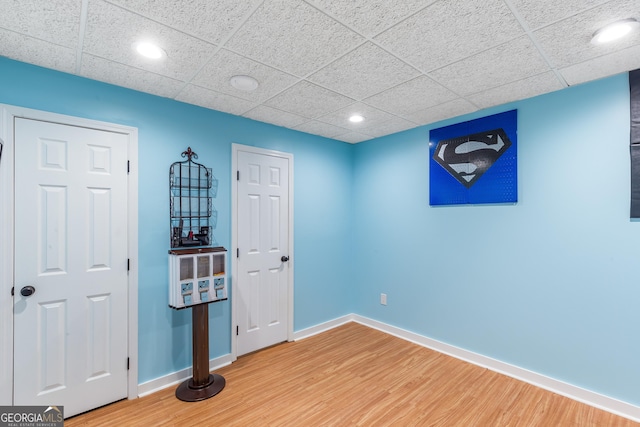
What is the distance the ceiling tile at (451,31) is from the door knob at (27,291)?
2.82 metres

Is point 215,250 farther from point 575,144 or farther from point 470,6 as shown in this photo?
point 575,144

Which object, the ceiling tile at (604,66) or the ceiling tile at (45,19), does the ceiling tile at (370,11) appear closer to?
the ceiling tile at (45,19)

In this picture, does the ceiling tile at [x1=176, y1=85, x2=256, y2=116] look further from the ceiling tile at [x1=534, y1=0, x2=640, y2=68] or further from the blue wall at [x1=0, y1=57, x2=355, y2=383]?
the ceiling tile at [x1=534, y1=0, x2=640, y2=68]

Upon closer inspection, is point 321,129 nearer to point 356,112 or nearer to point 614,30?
point 356,112

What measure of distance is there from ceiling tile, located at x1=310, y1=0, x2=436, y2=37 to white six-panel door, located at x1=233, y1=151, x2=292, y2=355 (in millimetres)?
1838

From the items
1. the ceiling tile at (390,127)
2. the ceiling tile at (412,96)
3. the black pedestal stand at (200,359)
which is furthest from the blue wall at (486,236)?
the ceiling tile at (412,96)

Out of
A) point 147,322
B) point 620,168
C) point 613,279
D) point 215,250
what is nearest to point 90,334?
point 147,322

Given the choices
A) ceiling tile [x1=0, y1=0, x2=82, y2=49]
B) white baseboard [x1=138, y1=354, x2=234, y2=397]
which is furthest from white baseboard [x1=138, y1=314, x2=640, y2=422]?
ceiling tile [x1=0, y1=0, x2=82, y2=49]

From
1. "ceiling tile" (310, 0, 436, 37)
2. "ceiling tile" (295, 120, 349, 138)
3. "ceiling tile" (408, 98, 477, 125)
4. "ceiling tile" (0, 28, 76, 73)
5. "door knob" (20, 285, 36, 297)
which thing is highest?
"ceiling tile" (310, 0, 436, 37)

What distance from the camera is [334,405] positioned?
232cm

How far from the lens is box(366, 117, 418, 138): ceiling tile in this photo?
327cm

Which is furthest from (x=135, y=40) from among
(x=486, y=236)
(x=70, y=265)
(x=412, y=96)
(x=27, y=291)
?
(x=486, y=236)

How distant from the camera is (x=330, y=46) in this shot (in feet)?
6.02

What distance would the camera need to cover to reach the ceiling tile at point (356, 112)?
286 cm
